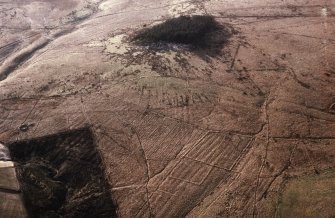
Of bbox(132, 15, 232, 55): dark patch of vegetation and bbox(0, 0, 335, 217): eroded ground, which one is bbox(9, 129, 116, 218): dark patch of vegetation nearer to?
bbox(0, 0, 335, 217): eroded ground

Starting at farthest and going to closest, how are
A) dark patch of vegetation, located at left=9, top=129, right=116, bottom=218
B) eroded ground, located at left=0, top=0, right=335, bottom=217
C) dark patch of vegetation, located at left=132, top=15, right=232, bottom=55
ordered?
dark patch of vegetation, located at left=132, top=15, right=232, bottom=55, eroded ground, located at left=0, top=0, right=335, bottom=217, dark patch of vegetation, located at left=9, top=129, right=116, bottom=218

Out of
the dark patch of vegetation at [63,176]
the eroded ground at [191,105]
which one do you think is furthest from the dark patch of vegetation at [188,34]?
the dark patch of vegetation at [63,176]

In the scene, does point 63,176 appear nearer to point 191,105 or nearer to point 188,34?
point 191,105

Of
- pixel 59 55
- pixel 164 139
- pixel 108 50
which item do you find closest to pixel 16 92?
pixel 59 55

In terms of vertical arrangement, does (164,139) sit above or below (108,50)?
below

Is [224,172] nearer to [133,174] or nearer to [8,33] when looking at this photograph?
[133,174]

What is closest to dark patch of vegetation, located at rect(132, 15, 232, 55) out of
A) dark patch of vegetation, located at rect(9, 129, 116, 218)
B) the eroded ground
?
the eroded ground
